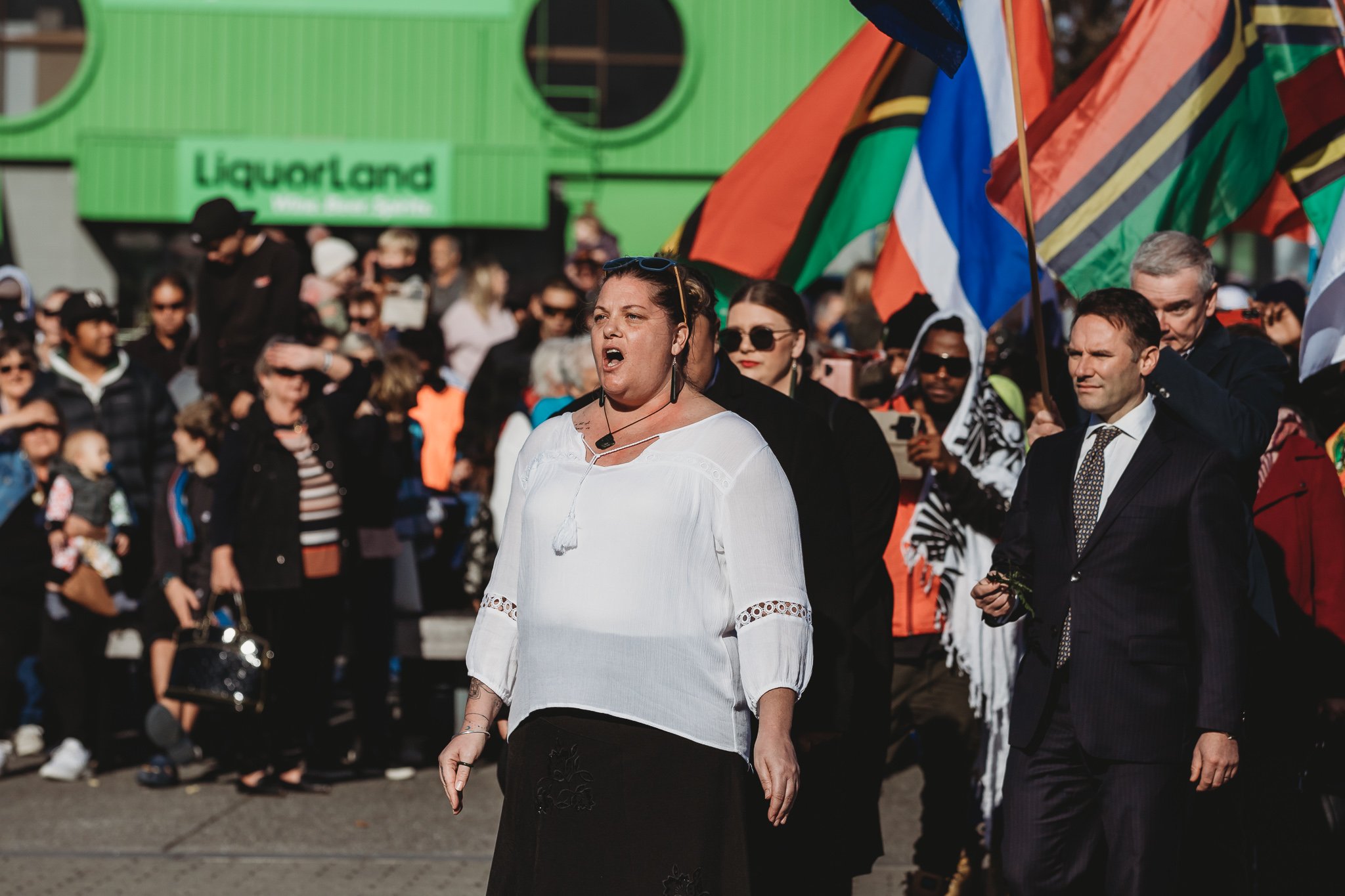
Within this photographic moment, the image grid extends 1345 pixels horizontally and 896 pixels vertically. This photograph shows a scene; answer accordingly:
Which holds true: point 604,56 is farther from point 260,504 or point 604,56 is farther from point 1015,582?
point 1015,582

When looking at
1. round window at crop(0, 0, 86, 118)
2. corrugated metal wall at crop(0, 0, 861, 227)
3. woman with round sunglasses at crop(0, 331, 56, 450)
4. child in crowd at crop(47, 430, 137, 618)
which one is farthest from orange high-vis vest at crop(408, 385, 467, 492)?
round window at crop(0, 0, 86, 118)

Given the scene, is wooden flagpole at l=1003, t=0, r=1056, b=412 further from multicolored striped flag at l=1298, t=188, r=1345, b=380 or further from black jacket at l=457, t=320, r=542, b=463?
black jacket at l=457, t=320, r=542, b=463

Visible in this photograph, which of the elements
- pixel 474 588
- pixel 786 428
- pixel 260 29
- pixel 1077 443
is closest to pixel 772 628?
pixel 786 428

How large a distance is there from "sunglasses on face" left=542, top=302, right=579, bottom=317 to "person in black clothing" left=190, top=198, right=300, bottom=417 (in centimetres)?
140

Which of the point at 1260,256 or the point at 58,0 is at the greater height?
the point at 58,0

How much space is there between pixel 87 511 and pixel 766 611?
589cm

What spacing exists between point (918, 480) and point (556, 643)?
3.16m

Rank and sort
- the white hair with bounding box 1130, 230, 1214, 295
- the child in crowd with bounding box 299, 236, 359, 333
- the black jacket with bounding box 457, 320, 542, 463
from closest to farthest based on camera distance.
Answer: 1. the white hair with bounding box 1130, 230, 1214, 295
2. the black jacket with bounding box 457, 320, 542, 463
3. the child in crowd with bounding box 299, 236, 359, 333

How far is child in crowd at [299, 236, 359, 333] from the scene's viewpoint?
11.5 meters

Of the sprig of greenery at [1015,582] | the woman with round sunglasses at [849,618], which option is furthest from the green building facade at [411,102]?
the sprig of greenery at [1015,582]

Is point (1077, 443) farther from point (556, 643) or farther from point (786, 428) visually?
point (556, 643)

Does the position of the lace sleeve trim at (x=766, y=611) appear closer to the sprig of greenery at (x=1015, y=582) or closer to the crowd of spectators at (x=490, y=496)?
the crowd of spectators at (x=490, y=496)

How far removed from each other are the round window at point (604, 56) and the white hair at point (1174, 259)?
2069cm

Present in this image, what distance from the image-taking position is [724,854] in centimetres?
385
